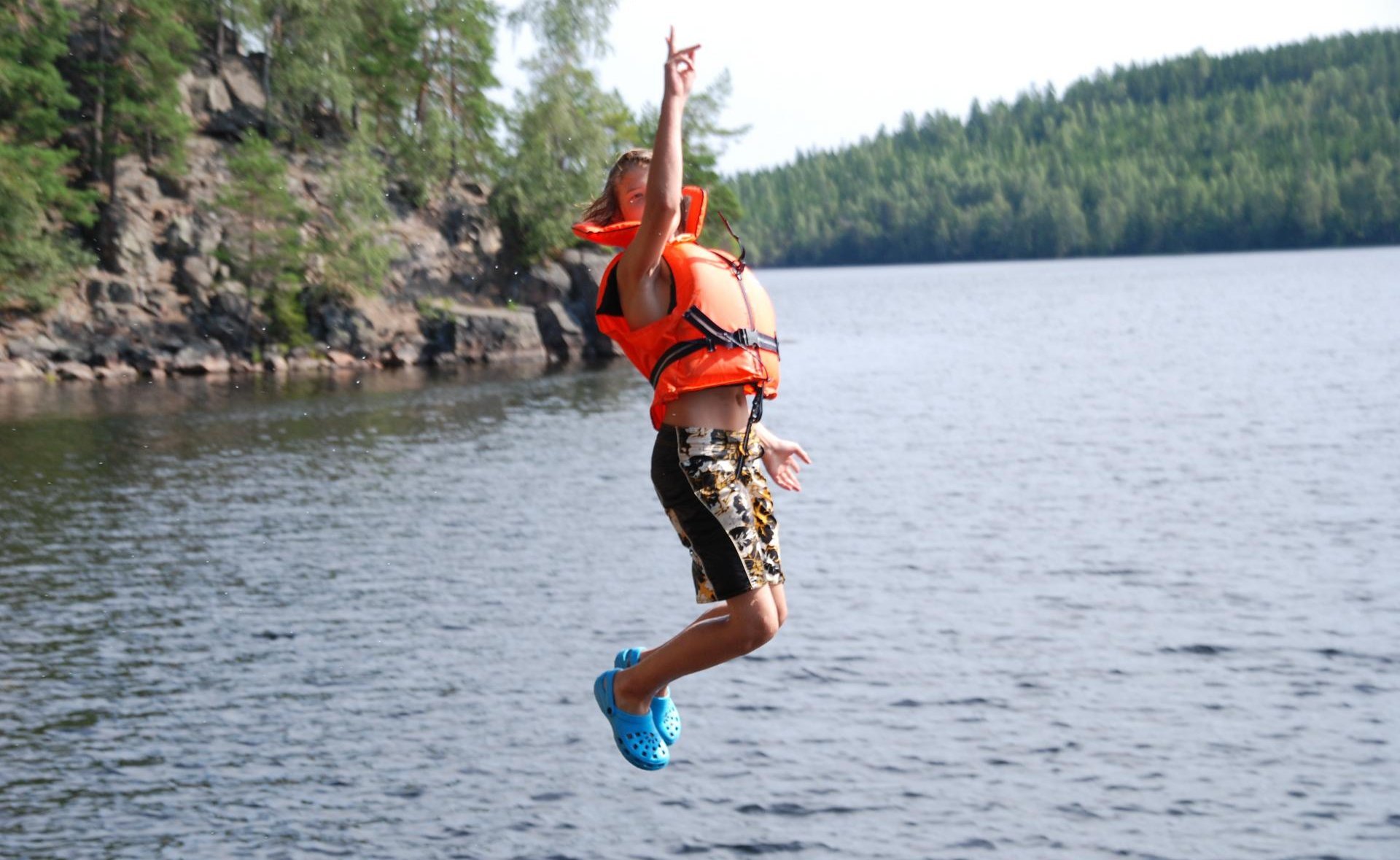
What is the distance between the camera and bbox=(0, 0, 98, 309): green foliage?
57156 mm

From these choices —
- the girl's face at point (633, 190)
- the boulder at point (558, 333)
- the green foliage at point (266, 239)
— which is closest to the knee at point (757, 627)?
the girl's face at point (633, 190)

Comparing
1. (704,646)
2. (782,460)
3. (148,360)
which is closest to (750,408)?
(782,460)

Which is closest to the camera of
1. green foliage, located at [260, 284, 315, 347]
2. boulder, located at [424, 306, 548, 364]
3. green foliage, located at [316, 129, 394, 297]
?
green foliage, located at [260, 284, 315, 347]

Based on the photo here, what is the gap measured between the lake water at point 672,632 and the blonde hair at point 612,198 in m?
10.9

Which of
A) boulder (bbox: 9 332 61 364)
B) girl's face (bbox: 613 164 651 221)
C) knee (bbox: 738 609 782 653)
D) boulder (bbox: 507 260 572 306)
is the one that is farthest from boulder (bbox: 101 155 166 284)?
knee (bbox: 738 609 782 653)

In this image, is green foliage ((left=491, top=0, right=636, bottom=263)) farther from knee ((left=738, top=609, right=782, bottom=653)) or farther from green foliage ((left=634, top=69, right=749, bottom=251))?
knee ((left=738, top=609, right=782, bottom=653))

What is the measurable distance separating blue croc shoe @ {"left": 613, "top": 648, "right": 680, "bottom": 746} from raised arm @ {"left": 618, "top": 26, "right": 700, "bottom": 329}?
1.80 metres

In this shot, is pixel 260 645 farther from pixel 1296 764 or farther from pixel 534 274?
pixel 534 274

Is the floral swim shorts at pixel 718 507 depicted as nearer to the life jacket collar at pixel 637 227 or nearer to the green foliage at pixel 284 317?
the life jacket collar at pixel 637 227

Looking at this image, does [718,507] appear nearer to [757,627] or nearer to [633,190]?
[757,627]

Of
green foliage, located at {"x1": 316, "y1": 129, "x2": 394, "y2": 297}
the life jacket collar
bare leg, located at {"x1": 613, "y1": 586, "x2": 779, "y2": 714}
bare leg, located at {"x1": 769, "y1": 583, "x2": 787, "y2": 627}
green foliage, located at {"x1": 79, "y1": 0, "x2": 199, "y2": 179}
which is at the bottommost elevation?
bare leg, located at {"x1": 613, "y1": 586, "x2": 779, "y2": 714}

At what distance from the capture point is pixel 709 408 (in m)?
6.72

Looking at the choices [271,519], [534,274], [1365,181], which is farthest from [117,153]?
[1365,181]

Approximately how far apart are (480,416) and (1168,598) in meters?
29.3
